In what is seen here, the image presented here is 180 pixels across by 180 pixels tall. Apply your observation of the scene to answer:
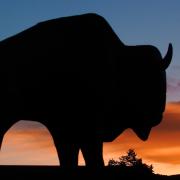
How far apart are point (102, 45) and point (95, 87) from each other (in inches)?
35.2

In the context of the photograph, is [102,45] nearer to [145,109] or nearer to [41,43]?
→ [41,43]

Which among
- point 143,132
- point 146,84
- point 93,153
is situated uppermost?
point 146,84

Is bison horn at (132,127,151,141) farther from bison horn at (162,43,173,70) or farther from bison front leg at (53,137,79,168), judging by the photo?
bison front leg at (53,137,79,168)

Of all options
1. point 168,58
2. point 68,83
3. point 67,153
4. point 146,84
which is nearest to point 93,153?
point 67,153

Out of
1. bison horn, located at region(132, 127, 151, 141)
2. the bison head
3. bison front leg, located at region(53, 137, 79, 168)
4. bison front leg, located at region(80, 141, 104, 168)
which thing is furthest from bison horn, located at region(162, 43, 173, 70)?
bison front leg, located at region(53, 137, 79, 168)

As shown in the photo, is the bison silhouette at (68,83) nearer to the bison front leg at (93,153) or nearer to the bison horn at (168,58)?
the bison front leg at (93,153)

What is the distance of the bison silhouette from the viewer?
32.9 ft

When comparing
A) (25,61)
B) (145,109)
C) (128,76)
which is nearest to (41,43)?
(25,61)

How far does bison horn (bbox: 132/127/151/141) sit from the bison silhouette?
1.00 metres

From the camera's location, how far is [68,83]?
398 inches

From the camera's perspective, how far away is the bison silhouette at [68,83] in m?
10.0

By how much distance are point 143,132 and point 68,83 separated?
8.69ft

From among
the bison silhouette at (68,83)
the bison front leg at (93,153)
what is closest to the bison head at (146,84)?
the bison silhouette at (68,83)

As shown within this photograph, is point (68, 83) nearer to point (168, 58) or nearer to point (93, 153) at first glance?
point (93, 153)
